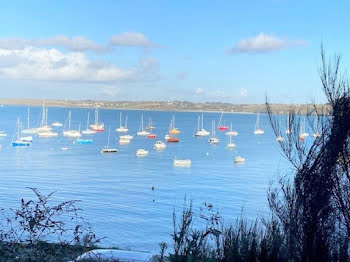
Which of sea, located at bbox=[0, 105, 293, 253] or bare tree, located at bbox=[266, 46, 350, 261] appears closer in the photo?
bare tree, located at bbox=[266, 46, 350, 261]

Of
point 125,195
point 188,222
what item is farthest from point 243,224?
point 125,195

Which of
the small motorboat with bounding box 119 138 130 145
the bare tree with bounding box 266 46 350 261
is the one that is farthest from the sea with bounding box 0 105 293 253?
the small motorboat with bounding box 119 138 130 145

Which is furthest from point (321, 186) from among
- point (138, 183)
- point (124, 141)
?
point (124, 141)

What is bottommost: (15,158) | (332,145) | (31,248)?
(15,158)

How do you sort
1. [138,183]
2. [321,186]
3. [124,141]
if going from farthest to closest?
[124,141] → [138,183] → [321,186]

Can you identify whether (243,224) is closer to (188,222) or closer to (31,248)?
(188,222)

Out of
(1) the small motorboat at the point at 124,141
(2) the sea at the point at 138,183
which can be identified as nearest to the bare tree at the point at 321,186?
(2) the sea at the point at 138,183

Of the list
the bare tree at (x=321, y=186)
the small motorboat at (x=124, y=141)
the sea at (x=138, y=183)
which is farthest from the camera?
the small motorboat at (x=124, y=141)

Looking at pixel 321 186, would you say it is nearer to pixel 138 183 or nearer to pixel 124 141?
pixel 138 183

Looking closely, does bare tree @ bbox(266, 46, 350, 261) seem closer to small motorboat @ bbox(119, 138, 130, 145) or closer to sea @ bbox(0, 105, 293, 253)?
sea @ bbox(0, 105, 293, 253)

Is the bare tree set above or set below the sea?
above

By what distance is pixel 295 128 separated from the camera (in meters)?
5.37

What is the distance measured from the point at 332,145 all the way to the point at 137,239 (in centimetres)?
1445

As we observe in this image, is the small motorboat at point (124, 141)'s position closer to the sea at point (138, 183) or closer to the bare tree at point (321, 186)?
the sea at point (138, 183)
